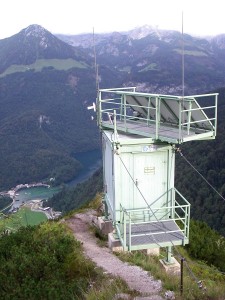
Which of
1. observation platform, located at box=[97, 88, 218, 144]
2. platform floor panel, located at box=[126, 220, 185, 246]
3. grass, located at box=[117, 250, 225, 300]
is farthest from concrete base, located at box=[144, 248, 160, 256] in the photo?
observation platform, located at box=[97, 88, 218, 144]

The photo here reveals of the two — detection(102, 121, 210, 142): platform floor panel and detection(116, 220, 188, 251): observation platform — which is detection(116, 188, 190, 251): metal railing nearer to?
detection(116, 220, 188, 251): observation platform

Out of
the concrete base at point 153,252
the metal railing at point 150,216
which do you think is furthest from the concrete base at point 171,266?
the metal railing at point 150,216

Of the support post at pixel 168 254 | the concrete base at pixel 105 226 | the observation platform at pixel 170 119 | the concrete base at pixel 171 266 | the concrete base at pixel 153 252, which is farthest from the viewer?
the concrete base at pixel 105 226

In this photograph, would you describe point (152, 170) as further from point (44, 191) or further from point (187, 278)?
point (44, 191)

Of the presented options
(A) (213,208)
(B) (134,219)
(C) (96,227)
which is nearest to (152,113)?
(B) (134,219)

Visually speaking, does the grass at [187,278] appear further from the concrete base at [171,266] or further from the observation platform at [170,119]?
the observation platform at [170,119]

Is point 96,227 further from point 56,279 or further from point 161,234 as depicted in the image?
point 56,279

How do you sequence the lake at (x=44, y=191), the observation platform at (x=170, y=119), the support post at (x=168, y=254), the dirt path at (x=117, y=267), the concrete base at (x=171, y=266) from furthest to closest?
the lake at (x=44, y=191)
the support post at (x=168, y=254)
the concrete base at (x=171, y=266)
the observation platform at (x=170, y=119)
the dirt path at (x=117, y=267)
